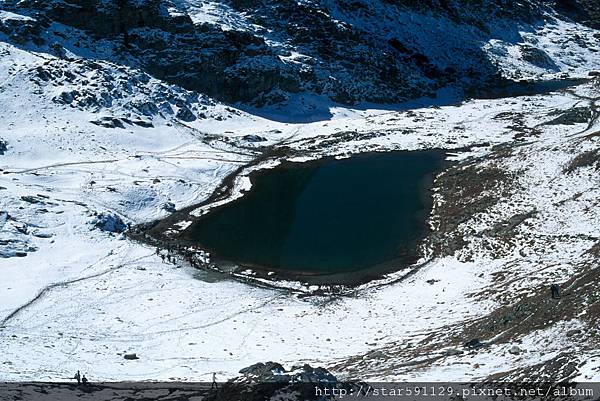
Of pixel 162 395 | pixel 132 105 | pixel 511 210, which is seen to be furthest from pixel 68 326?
pixel 132 105

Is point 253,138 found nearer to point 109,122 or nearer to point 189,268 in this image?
point 109,122

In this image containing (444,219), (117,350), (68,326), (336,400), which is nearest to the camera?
(336,400)

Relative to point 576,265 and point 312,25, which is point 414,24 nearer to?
point 312,25

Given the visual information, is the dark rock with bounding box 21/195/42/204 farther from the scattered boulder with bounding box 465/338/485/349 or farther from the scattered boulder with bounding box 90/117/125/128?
the scattered boulder with bounding box 465/338/485/349

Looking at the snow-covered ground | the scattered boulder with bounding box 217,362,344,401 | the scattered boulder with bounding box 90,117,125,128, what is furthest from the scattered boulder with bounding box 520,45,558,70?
the scattered boulder with bounding box 217,362,344,401

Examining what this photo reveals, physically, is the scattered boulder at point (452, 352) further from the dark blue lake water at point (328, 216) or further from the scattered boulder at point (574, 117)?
the scattered boulder at point (574, 117)

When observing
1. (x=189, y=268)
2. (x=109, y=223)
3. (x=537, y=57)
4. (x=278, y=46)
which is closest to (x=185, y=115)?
(x=278, y=46)
